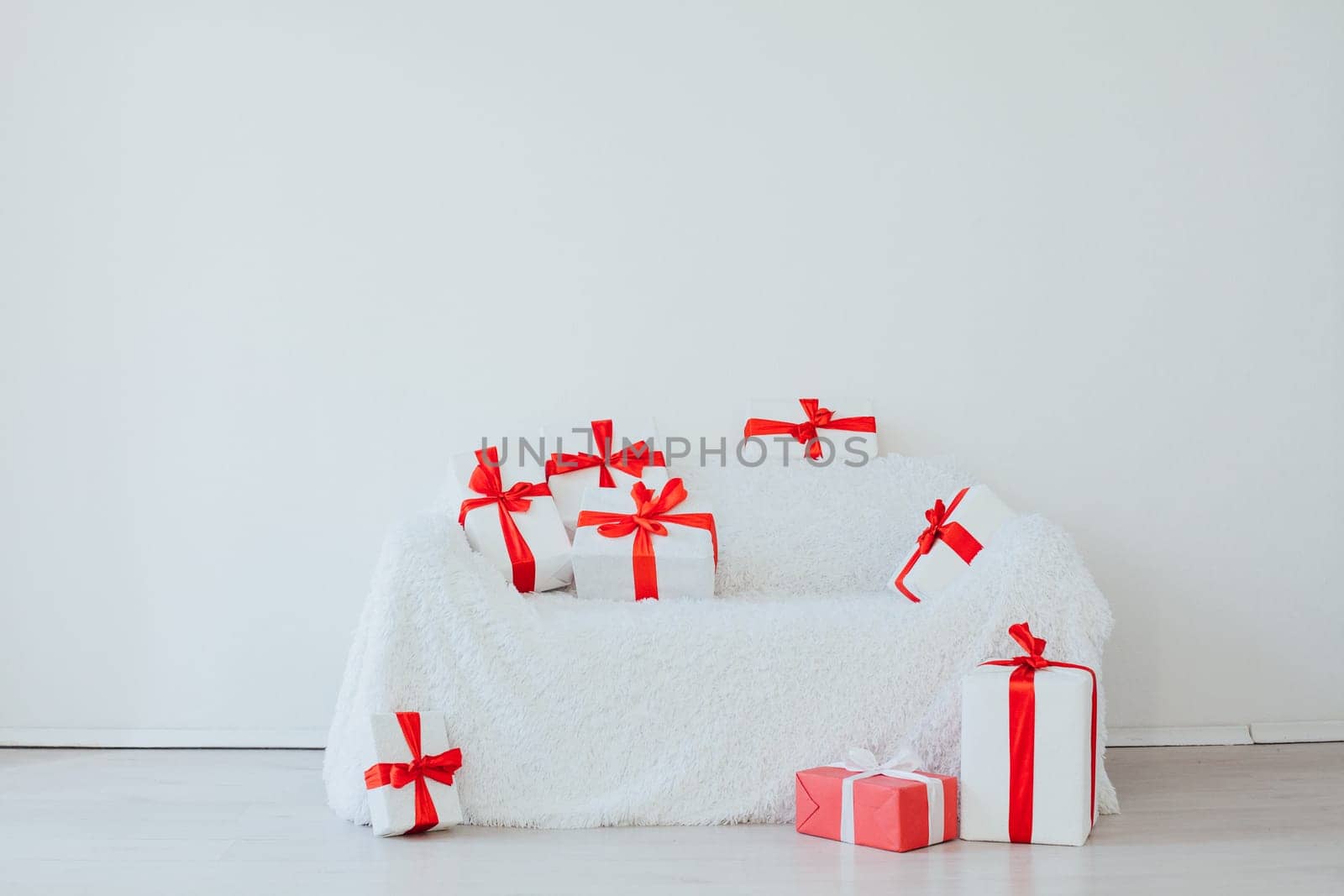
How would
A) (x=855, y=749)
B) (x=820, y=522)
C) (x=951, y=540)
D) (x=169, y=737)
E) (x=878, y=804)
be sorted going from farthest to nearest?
(x=169, y=737) → (x=820, y=522) → (x=951, y=540) → (x=855, y=749) → (x=878, y=804)

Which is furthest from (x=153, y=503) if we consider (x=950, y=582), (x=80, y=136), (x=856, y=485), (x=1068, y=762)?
(x=1068, y=762)

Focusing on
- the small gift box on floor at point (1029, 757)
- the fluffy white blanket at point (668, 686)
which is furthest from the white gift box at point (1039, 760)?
the fluffy white blanket at point (668, 686)

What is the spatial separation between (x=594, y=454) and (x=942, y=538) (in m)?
0.76

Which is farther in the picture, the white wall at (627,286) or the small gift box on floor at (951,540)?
the white wall at (627,286)

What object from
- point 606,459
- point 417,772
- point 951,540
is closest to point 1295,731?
point 951,540

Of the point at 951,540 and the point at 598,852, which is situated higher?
the point at 951,540

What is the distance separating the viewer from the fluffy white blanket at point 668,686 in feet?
6.52

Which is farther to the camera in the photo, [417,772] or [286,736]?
[286,736]

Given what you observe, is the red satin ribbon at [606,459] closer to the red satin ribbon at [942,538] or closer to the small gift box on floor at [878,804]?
the red satin ribbon at [942,538]

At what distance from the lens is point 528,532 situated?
2.33m

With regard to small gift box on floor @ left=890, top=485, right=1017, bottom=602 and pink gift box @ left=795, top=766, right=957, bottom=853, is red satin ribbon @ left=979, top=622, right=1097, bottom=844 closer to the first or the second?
pink gift box @ left=795, top=766, right=957, bottom=853

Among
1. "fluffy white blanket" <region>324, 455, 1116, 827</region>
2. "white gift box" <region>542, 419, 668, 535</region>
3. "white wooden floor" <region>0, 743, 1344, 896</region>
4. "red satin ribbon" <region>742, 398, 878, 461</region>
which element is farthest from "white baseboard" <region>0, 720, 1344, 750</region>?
"red satin ribbon" <region>742, 398, 878, 461</region>

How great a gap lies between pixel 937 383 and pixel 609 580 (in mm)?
903

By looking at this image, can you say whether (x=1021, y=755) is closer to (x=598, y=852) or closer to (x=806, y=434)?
(x=598, y=852)
